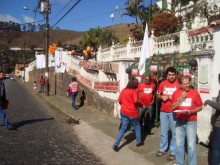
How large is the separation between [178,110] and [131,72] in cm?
546

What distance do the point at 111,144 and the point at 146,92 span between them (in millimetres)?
1624

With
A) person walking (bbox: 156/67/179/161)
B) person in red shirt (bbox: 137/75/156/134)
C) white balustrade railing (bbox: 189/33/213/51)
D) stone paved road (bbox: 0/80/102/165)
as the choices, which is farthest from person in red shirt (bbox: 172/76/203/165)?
white balustrade railing (bbox: 189/33/213/51)

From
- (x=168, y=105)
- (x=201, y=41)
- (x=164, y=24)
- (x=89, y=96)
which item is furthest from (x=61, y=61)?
(x=168, y=105)

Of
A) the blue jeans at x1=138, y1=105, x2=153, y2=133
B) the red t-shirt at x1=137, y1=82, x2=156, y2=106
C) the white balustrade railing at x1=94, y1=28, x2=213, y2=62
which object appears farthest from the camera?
the white balustrade railing at x1=94, y1=28, x2=213, y2=62

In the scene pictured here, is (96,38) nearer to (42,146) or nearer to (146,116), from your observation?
(146,116)

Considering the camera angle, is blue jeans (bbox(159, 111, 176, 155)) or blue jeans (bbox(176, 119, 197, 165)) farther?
blue jeans (bbox(159, 111, 176, 155))

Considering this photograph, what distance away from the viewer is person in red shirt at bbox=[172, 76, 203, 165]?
561 centimetres

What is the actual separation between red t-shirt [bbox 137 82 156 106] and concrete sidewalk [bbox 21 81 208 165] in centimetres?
99

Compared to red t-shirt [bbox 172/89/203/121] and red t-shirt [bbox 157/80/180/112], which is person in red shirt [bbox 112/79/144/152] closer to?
red t-shirt [bbox 157/80/180/112]

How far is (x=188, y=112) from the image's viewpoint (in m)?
5.53

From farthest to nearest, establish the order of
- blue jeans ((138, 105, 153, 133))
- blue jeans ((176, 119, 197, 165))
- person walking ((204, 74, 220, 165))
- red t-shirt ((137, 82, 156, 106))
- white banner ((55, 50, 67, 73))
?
white banner ((55, 50, 67, 73)), blue jeans ((138, 105, 153, 133)), red t-shirt ((137, 82, 156, 106)), blue jeans ((176, 119, 197, 165)), person walking ((204, 74, 220, 165))

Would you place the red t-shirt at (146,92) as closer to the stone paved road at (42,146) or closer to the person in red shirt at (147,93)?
the person in red shirt at (147,93)

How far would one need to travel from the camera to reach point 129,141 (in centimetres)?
872

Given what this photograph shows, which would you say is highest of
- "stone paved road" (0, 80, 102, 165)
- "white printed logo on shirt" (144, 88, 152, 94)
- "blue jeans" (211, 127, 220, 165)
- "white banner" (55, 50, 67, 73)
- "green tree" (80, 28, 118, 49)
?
"green tree" (80, 28, 118, 49)
